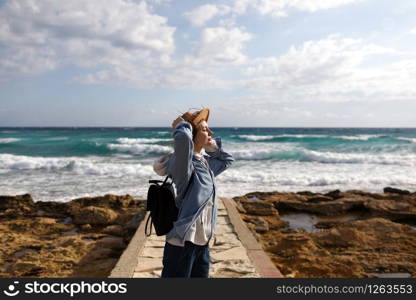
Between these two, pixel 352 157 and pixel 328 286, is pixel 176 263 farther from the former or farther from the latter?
pixel 352 157

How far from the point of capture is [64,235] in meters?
6.94

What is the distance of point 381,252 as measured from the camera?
5.70 metres

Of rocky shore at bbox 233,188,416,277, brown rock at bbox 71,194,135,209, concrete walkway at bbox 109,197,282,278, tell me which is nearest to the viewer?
concrete walkway at bbox 109,197,282,278

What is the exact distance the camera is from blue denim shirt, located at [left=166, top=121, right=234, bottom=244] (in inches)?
78.5

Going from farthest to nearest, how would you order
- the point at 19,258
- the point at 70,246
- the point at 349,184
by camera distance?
the point at 349,184 → the point at 70,246 → the point at 19,258

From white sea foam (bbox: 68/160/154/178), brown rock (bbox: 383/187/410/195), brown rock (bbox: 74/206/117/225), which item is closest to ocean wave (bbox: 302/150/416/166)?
brown rock (bbox: 383/187/410/195)

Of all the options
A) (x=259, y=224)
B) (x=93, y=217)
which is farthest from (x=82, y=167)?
(x=259, y=224)

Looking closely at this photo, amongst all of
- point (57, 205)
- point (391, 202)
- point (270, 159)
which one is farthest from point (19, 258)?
point (270, 159)

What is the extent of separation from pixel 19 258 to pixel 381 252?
237 inches

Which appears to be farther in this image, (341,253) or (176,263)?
(341,253)

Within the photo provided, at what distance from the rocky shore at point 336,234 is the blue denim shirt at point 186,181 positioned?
300cm

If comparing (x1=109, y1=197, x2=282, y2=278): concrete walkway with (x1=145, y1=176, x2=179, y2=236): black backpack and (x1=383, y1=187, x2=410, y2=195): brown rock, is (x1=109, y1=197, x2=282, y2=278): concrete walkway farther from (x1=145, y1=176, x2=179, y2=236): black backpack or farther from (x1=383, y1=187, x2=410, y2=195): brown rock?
(x1=383, y1=187, x2=410, y2=195): brown rock

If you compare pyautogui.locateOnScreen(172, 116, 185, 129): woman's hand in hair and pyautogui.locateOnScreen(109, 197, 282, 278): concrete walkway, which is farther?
pyautogui.locateOnScreen(109, 197, 282, 278): concrete walkway

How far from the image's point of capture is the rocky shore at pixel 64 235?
5.23 metres
